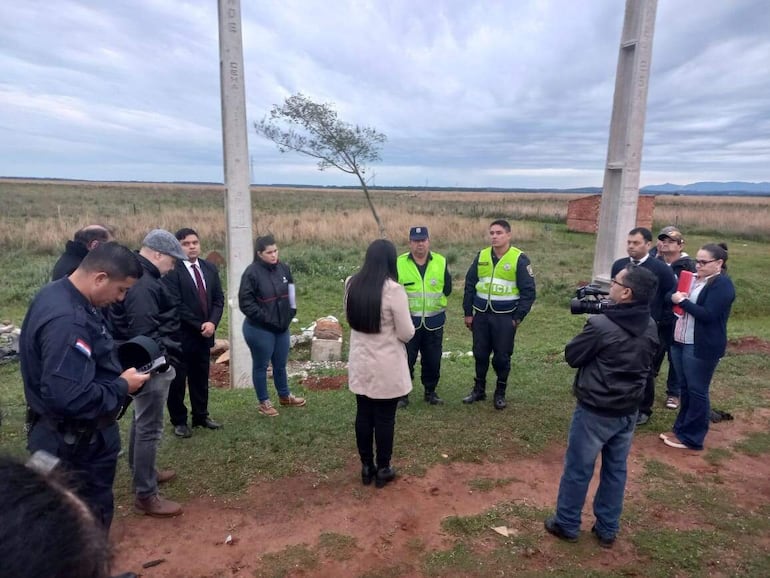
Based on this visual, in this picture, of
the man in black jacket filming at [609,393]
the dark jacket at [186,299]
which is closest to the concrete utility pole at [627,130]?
the man in black jacket filming at [609,393]

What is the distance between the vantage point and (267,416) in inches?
195

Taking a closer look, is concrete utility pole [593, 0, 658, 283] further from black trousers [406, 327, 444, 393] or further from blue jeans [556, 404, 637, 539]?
blue jeans [556, 404, 637, 539]

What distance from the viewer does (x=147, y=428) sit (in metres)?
3.29

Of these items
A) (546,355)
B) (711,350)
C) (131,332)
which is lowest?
(546,355)

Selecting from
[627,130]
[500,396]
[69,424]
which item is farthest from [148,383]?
[627,130]

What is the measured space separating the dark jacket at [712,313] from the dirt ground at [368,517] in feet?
3.15

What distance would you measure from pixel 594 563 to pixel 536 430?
1.79 m

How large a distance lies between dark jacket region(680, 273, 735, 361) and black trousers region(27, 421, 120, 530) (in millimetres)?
4365

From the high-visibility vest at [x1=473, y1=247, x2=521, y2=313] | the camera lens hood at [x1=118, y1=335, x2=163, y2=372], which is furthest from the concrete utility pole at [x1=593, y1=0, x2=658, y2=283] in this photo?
the camera lens hood at [x1=118, y1=335, x2=163, y2=372]

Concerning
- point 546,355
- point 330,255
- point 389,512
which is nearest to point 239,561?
point 389,512

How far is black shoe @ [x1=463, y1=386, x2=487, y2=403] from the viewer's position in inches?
214

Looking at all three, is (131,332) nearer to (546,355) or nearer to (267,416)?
(267,416)

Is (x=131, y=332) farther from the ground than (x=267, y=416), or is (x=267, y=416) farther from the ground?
(x=131, y=332)

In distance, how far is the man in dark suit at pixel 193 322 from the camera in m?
4.32
